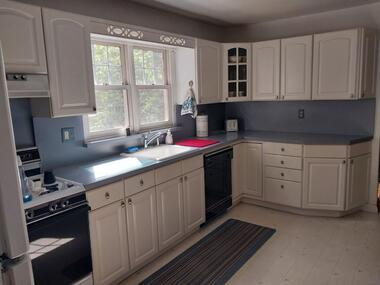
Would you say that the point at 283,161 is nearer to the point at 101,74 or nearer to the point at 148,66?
the point at 148,66

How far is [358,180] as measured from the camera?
3322 mm

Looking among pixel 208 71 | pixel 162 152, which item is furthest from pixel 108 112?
pixel 208 71

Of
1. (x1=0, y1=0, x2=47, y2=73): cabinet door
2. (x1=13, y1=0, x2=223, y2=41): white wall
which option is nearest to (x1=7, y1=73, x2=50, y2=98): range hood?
(x1=0, y1=0, x2=47, y2=73): cabinet door

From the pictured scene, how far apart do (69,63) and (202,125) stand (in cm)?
198

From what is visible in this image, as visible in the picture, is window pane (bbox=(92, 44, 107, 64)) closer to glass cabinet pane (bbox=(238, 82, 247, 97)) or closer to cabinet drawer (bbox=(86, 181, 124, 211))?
cabinet drawer (bbox=(86, 181, 124, 211))

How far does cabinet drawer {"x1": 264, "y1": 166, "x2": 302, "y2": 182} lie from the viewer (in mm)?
3361

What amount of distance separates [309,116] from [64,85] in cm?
295

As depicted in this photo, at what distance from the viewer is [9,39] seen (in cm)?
173

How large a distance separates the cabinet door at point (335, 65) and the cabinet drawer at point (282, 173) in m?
0.90

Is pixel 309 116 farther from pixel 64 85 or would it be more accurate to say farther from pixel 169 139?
pixel 64 85

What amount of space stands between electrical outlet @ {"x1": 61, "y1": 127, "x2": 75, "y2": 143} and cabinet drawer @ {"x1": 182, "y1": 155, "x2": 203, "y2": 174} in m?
1.00

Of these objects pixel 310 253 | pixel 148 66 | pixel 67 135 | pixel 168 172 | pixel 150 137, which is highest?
pixel 148 66

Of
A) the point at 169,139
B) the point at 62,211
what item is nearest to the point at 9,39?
the point at 62,211

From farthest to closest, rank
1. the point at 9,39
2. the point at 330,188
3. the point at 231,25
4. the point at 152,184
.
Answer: the point at 231,25, the point at 330,188, the point at 152,184, the point at 9,39
